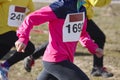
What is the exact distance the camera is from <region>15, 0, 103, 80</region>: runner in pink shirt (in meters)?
5.13

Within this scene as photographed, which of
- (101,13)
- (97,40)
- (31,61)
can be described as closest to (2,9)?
(31,61)

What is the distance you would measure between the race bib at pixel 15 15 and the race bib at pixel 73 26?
5.36ft

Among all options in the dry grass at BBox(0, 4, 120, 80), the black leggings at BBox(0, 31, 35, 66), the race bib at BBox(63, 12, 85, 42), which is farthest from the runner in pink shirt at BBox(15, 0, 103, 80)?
the dry grass at BBox(0, 4, 120, 80)

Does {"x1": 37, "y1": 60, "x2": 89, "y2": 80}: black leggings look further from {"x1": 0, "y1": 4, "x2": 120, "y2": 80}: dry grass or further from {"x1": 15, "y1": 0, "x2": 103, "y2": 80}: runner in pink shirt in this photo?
{"x1": 0, "y1": 4, "x2": 120, "y2": 80}: dry grass

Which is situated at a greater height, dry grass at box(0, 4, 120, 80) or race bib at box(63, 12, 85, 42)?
race bib at box(63, 12, 85, 42)

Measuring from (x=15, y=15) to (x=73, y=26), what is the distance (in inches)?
67.4

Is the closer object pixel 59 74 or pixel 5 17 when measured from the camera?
pixel 59 74

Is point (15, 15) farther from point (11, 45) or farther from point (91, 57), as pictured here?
point (91, 57)

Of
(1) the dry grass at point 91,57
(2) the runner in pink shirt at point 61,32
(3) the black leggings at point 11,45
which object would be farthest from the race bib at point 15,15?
(2) the runner in pink shirt at point 61,32

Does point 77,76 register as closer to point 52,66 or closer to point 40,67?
point 52,66

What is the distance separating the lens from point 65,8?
5215 millimetres

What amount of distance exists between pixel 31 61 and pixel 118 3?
10.8 meters

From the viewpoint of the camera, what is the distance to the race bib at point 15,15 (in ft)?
22.5

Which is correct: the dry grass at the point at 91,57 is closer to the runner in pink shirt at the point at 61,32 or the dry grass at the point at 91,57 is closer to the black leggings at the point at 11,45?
the black leggings at the point at 11,45
